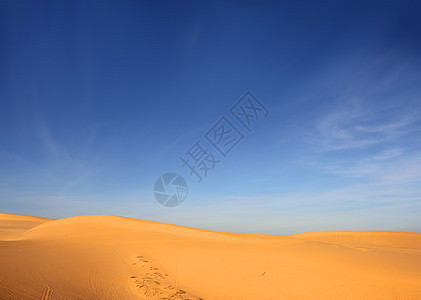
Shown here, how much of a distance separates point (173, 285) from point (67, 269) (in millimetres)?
3636

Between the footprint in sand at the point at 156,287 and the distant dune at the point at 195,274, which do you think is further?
the footprint in sand at the point at 156,287

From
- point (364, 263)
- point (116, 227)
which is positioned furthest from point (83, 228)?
point (364, 263)

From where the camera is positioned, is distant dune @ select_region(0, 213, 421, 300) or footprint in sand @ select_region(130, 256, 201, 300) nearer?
distant dune @ select_region(0, 213, 421, 300)

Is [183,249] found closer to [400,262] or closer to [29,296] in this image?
[29,296]

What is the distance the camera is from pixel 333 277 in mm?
8359

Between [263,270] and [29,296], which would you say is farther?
[263,270]

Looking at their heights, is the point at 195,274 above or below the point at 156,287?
above

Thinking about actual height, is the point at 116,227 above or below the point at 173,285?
above

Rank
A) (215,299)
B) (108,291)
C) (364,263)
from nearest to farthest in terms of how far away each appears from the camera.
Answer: (108,291) → (215,299) → (364,263)

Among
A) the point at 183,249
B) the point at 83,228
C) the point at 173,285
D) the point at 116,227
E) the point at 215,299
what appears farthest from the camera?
the point at 116,227

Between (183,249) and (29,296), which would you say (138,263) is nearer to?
(183,249)

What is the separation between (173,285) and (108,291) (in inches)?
81.0

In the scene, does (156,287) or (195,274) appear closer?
(156,287)

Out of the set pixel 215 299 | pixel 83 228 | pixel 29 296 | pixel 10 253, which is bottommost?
pixel 215 299
